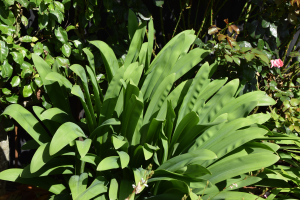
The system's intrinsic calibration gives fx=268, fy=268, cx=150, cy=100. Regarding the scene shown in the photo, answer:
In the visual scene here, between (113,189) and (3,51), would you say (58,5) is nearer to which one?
(3,51)

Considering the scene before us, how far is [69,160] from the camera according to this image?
4.72 ft

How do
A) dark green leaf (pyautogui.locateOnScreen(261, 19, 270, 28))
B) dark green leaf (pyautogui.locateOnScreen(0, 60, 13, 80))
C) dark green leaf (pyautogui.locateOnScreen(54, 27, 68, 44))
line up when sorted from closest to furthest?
dark green leaf (pyautogui.locateOnScreen(0, 60, 13, 80)) → dark green leaf (pyautogui.locateOnScreen(54, 27, 68, 44)) → dark green leaf (pyautogui.locateOnScreen(261, 19, 270, 28))

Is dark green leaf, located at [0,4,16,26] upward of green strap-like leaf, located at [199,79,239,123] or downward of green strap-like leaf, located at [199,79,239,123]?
upward

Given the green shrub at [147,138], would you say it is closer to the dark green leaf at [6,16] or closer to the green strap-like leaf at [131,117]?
the green strap-like leaf at [131,117]

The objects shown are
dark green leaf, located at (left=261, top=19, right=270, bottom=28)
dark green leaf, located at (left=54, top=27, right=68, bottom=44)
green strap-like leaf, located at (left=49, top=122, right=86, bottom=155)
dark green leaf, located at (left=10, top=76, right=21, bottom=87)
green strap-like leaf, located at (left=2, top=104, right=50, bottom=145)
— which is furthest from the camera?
dark green leaf, located at (left=261, top=19, right=270, bottom=28)

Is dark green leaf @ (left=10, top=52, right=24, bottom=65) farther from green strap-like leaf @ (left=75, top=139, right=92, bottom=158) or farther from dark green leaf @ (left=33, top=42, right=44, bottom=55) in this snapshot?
green strap-like leaf @ (left=75, top=139, right=92, bottom=158)

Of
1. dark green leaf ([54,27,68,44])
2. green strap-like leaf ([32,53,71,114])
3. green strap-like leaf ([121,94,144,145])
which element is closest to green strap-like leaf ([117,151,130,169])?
green strap-like leaf ([121,94,144,145])

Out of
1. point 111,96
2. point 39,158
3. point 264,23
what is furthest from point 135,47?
point 264,23

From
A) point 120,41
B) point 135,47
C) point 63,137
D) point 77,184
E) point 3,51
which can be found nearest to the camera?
point 63,137

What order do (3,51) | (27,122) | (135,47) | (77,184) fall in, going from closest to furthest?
(77,184) < (27,122) < (3,51) < (135,47)

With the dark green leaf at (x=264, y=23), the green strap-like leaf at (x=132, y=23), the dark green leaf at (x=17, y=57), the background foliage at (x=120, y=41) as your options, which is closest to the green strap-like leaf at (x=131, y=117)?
the background foliage at (x=120, y=41)

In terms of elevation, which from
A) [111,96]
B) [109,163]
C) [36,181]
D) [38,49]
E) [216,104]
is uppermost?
[38,49]

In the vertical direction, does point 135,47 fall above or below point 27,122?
above

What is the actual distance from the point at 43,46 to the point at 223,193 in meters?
1.47
